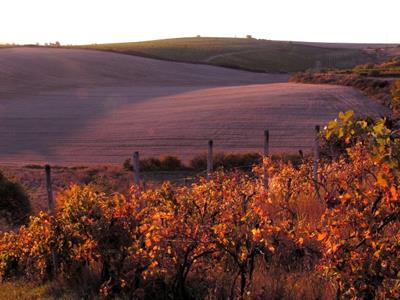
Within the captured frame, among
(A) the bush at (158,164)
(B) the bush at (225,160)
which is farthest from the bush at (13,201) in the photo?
(B) the bush at (225,160)

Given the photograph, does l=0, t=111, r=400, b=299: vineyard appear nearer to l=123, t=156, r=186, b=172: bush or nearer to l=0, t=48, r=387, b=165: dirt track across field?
l=123, t=156, r=186, b=172: bush

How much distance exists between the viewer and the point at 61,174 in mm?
22359

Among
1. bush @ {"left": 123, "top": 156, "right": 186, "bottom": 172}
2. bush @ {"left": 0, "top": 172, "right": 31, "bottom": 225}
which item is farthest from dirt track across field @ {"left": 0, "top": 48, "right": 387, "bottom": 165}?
bush @ {"left": 0, "top": 172, "right": 31, "bottom": 225}

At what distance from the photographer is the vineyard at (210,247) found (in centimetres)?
502

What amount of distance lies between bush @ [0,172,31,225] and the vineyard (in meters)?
6.35

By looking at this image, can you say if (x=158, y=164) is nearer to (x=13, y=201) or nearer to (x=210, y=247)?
(x=13, y=201)

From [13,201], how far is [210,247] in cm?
1010

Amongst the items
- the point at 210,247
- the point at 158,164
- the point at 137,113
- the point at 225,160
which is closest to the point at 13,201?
the point at 158,164

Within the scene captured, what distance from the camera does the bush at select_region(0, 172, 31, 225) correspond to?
1488 centimetres

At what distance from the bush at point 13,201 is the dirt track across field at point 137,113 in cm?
976

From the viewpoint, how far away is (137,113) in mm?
40344

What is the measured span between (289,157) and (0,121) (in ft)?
68.4

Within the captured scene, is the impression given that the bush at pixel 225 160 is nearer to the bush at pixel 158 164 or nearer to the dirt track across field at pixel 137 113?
the bush at pixel 158 164

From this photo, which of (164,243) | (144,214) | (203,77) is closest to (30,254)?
(144,214)
